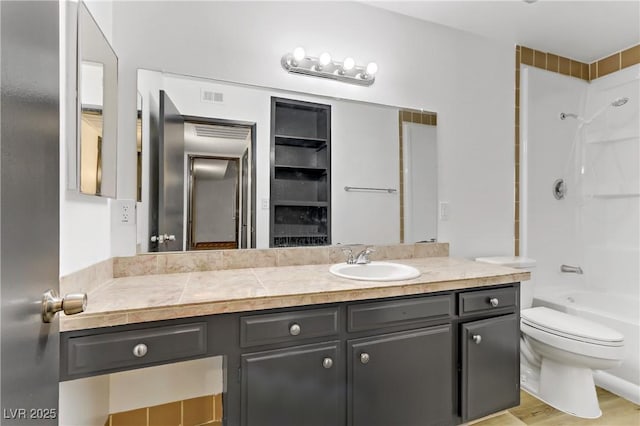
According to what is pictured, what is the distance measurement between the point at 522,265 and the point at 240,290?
75.6 inches

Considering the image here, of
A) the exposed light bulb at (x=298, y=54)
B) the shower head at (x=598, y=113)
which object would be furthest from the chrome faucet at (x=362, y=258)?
the shower head at (x=598, y=113)

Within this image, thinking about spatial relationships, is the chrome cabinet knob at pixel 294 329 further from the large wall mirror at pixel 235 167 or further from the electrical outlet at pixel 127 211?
the electrical outlet at pixel 127 211

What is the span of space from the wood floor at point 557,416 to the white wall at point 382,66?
3.22ft

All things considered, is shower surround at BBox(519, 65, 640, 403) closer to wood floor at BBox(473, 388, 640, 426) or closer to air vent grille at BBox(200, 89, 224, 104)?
wood floor at BBox(473, 388, 640, 426)

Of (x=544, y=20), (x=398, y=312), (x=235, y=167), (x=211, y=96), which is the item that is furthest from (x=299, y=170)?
(x=544, y=20)

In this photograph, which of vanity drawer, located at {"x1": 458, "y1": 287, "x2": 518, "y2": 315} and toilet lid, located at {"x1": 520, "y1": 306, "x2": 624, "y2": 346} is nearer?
vanity drawer, located at {"x1": 458, "y1": 287, "x2": 518, "y2": 315}

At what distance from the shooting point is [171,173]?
5.24ft

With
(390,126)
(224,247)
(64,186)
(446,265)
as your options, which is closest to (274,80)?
(390,126)

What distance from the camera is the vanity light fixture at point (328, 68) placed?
1.82 meters

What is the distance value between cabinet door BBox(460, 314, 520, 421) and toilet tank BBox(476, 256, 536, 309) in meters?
0.56

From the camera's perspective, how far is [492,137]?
2.40 meters

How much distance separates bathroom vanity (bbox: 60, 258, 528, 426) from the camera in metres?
1.05

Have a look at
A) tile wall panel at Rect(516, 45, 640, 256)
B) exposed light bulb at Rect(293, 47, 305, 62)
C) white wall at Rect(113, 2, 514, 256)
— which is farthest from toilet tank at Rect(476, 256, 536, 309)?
exposed light bulb at Rect(293, 47, 305, 62)

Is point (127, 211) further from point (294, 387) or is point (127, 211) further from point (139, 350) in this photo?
point (294, 387)
